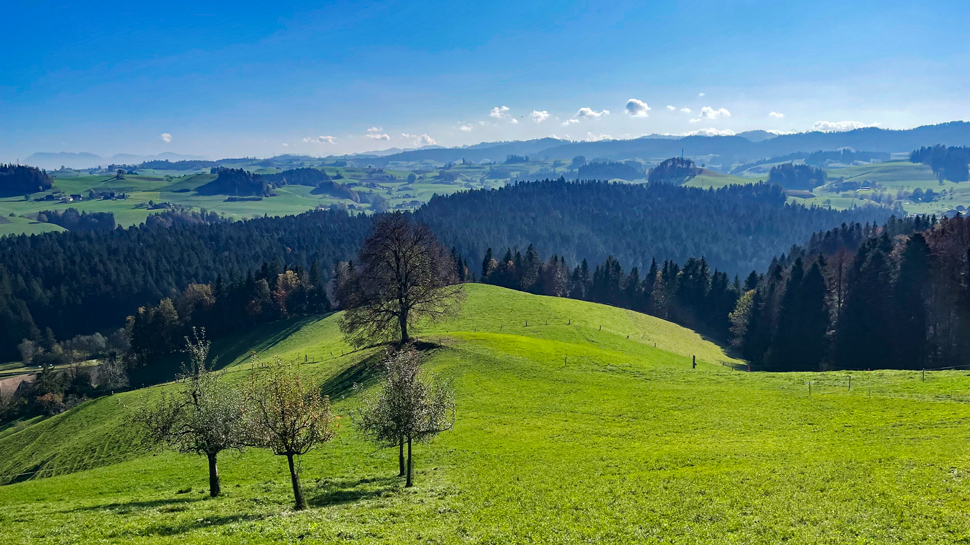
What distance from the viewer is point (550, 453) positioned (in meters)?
31.1

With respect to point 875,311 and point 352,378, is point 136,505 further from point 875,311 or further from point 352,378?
point 875,311

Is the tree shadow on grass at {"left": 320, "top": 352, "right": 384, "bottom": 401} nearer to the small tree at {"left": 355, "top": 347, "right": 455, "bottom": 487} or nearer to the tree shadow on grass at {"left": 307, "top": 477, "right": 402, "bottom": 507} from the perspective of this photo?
the tree shadow on grass at {"left": 307, "top": 477, "right": 402, "bottom": 507}

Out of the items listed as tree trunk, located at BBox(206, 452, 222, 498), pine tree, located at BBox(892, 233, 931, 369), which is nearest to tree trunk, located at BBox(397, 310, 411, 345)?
tree trunk, located at BBox(206, 452, 222, 498)

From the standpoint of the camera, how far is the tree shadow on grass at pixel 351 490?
25.2m

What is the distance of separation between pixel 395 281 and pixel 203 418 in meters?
30.9

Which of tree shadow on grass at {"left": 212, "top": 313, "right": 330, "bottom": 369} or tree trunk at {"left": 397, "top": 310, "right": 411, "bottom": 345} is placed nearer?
tree trunk at {"left": 397, "top": 310, "right": 411, "bottom": 345}

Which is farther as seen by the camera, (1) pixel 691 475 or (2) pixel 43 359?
(2) pixel 43 359

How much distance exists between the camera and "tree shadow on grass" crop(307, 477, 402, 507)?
82.7 feet

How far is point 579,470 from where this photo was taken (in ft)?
90.5

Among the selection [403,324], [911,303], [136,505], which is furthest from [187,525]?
[911,303]

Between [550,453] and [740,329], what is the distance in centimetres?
8686

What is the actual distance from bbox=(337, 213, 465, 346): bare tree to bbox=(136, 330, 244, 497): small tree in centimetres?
2726

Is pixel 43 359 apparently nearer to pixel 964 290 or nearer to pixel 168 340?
pixel 168 340

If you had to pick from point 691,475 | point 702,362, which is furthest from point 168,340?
point 691,475
